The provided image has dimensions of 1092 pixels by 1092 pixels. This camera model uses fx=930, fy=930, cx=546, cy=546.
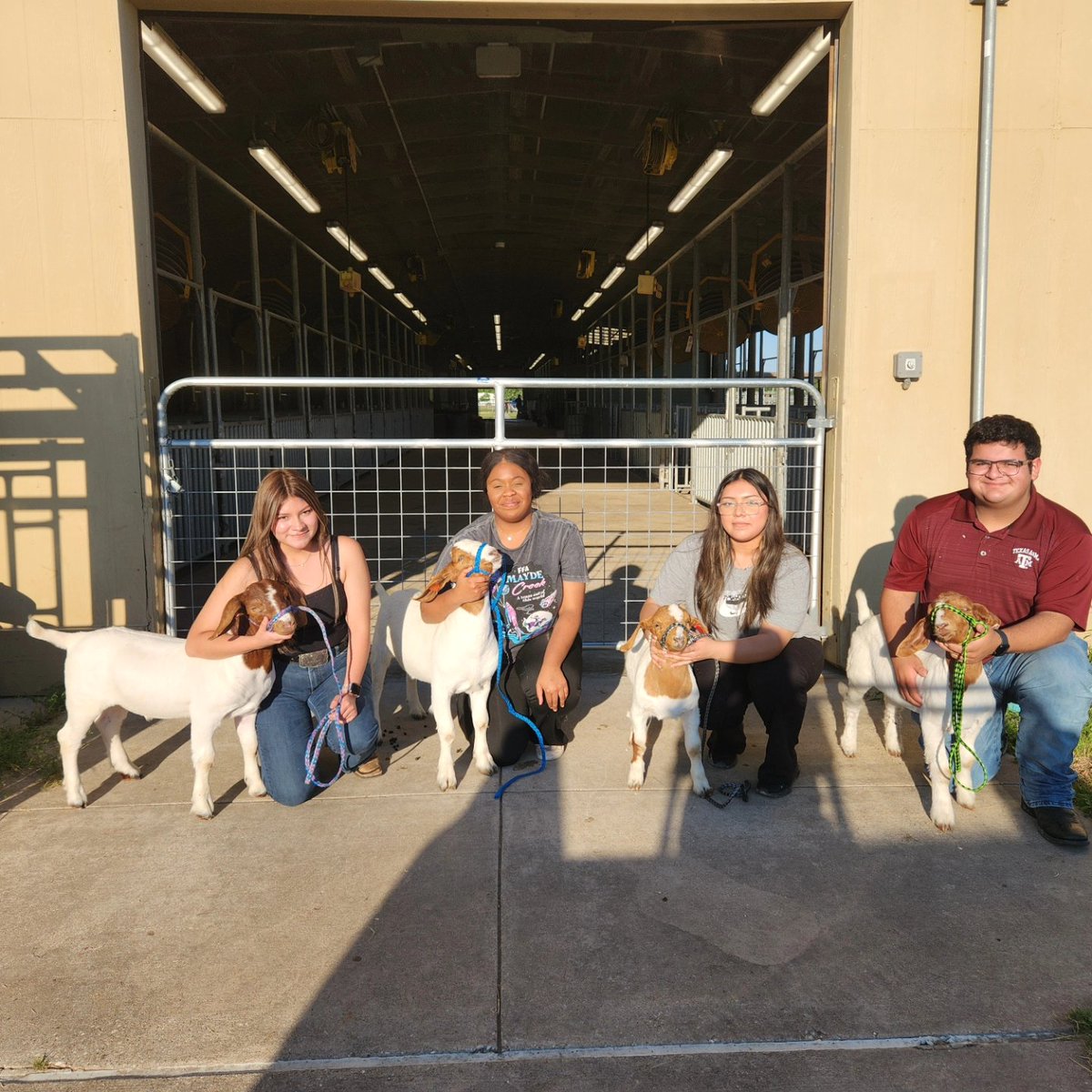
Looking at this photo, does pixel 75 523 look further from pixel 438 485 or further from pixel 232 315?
pixel 438 485

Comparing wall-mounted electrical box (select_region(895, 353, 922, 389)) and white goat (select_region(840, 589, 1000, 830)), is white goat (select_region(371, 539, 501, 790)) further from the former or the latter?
wall-mounted electrical box (select_region(895, 353, 922, 389))

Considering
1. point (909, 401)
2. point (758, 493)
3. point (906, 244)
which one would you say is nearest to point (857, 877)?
point (758, 493)

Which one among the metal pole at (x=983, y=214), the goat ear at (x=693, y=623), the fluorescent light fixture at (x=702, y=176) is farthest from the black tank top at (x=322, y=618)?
the fluorescent light fixture at (x=702, y=176)

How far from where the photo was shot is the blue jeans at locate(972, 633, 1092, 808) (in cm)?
347

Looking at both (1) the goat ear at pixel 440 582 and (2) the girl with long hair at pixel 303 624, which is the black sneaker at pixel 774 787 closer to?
(1) the goat ear at pixel 440 582

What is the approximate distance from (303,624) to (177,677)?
1.69 feet

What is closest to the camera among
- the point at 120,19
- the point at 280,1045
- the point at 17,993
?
the point at 280,1045

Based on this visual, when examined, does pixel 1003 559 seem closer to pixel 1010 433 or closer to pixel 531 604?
pixel 1010 433

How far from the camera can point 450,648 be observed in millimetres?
3783

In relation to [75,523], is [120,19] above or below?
above

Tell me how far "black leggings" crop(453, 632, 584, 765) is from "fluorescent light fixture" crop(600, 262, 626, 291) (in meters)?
14.7

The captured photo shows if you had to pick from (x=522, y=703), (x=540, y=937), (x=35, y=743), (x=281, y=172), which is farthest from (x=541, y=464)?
(x=540, y=937)

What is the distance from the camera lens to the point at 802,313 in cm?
999

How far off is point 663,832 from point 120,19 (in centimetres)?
479
